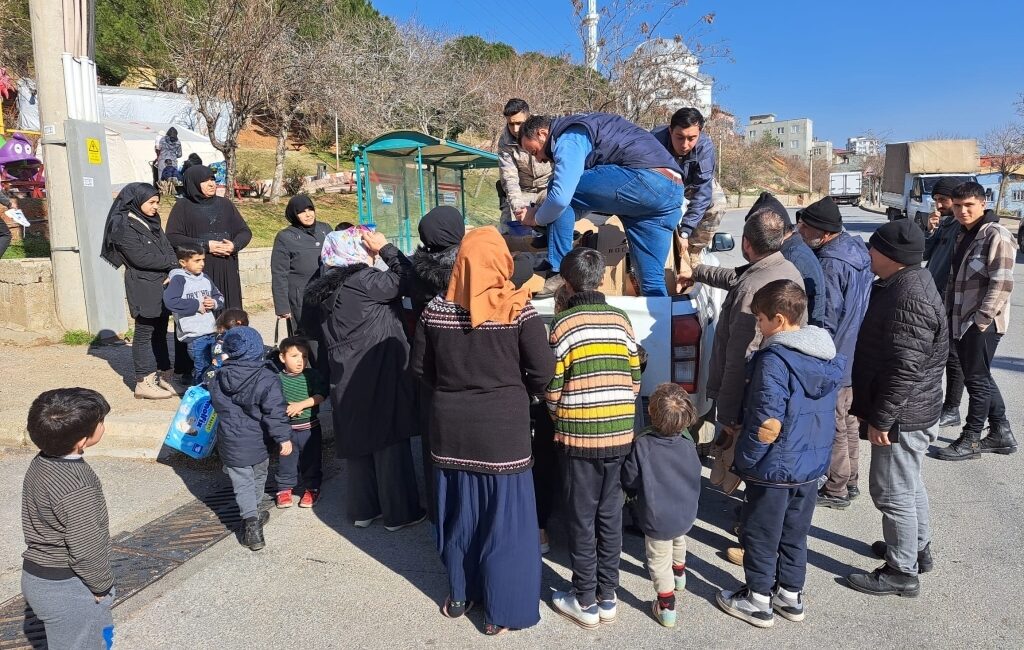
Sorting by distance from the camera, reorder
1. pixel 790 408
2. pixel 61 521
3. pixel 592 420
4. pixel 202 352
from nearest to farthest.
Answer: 1. pixel 61 521
2. pixel 790 408
3. pixel 592 420
4. pixel 202 352

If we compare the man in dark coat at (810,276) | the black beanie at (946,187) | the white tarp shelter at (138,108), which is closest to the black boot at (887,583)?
the man in dark coat at (810,276)

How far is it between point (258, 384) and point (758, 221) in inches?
113

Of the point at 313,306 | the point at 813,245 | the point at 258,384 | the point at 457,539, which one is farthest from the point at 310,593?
the point at 813,245

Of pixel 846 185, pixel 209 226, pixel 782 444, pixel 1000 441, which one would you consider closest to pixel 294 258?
pixel 209 226

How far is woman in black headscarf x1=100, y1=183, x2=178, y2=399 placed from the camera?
18.9ft

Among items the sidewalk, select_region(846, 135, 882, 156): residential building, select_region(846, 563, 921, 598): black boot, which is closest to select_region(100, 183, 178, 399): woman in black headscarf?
the sidewalk

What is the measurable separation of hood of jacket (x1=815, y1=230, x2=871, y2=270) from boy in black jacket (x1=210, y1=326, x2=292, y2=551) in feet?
10.7

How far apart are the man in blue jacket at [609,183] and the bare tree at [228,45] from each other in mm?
11793

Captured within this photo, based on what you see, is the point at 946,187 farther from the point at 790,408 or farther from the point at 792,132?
the point at 792,132

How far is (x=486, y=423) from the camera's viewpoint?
2930mm

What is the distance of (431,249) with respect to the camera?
3.54 meters

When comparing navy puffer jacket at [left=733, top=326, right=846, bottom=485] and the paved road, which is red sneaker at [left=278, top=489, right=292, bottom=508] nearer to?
the paved road

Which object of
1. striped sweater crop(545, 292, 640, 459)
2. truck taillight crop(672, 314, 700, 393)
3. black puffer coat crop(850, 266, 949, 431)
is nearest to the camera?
striped sweater crop(545, 292, 640, 459)

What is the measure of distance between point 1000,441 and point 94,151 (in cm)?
916
